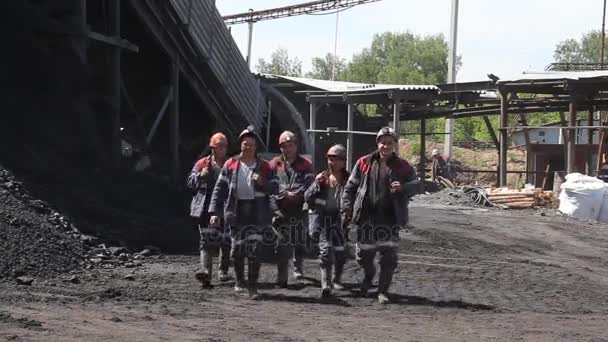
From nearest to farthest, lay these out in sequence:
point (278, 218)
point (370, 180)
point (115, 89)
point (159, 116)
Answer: point (370, 180)
point (278, 218)
point (115, 89)
point (159, 116)

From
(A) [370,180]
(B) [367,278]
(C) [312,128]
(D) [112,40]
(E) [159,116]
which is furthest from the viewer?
(C) [312,128]

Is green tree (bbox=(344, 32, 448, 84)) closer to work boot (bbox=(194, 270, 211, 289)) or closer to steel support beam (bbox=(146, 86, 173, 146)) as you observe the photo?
steel support beam (bbox=(146, 86, 173, 146))

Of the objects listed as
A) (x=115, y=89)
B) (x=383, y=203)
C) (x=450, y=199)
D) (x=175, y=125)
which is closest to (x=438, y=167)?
(x=450, y=199)

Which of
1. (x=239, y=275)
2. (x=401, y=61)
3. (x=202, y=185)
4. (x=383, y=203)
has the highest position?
(x=401, y=61)

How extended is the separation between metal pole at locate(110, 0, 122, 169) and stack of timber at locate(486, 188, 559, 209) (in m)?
10.7

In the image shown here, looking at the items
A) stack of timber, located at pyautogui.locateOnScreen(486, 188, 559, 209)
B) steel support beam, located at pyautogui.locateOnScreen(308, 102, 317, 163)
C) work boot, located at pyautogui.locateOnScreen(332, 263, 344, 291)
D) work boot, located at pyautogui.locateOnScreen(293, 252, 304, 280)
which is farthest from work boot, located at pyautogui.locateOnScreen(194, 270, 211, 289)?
steel support beam, located at pyautogui.locateOnScreen(308, 102, 317, 163)

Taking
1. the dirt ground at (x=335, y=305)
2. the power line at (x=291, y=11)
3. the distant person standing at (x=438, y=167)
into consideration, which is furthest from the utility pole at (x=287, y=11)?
the dirt ground at (x=335, y=305)

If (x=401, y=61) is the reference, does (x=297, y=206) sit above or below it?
below

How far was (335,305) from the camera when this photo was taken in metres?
9.22

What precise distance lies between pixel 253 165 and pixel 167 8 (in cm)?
790

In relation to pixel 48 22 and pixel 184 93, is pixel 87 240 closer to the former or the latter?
pixel 48 22

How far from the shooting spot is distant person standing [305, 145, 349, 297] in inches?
387

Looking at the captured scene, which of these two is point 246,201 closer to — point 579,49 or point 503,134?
point 503,134

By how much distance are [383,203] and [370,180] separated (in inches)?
11.1
